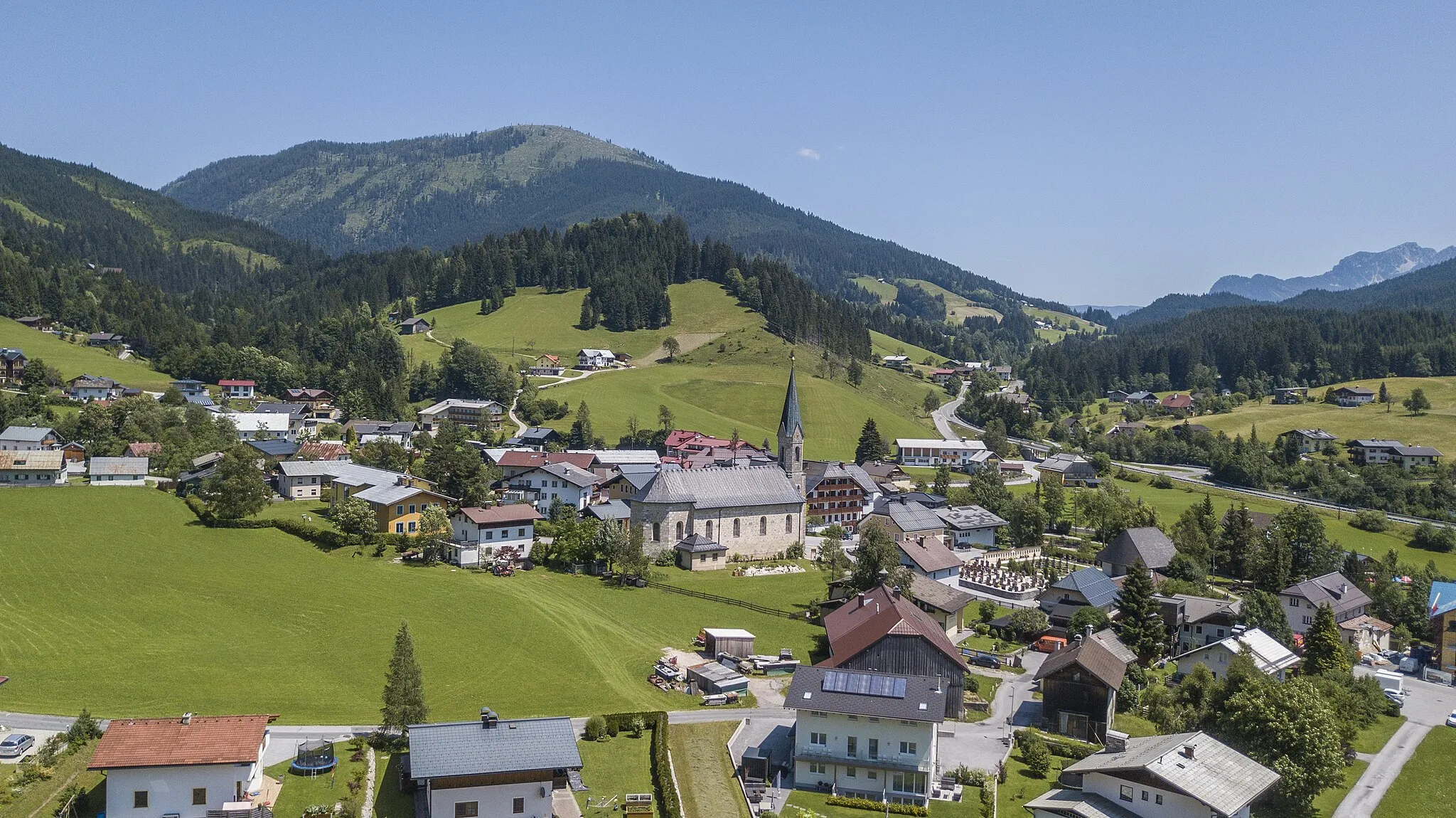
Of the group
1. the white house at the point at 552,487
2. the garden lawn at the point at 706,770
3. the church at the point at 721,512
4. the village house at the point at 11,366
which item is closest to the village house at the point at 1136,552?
the church at the point at 721,512

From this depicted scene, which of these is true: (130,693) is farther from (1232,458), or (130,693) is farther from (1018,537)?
(1232,458)

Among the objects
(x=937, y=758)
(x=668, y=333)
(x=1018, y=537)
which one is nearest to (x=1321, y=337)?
(x=668, y=333)

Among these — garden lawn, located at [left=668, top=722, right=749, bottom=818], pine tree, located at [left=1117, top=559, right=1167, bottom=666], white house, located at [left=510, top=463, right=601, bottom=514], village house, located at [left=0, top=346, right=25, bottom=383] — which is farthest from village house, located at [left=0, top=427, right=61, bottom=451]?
pine tree, located at [left=1117, top=559, right=1167, bottom=666]

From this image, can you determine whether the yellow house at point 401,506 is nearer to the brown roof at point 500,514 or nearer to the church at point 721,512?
the brown roof at point 500,514

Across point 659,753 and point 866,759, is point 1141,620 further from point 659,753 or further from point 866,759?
point 659,753

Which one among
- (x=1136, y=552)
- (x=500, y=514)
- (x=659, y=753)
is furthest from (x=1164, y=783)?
(x=500, y=514)
